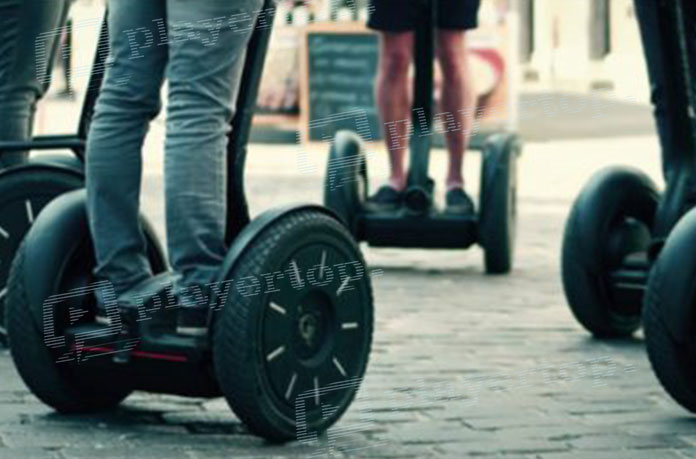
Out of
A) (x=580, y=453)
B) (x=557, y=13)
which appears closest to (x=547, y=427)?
(x=580, y=453)

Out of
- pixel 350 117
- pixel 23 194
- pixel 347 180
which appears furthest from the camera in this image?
pixel 350 117

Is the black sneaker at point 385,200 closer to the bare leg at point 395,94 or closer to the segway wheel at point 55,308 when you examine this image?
the bare leg at point 395,94

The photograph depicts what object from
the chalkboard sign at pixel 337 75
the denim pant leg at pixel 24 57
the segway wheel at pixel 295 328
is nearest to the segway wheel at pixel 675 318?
the segway wheel at pixel 295 328

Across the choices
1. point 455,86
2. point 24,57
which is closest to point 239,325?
point 24,57

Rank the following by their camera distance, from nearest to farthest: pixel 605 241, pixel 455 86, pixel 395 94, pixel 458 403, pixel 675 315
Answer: pixel 675 315 → pixel 458 403 → pixel 605 241 → pixel 455 86 → pixel 395 94

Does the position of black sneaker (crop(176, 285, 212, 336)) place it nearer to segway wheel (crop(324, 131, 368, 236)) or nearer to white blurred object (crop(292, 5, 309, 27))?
segway wheel (crop(324, 131, 368, 236))

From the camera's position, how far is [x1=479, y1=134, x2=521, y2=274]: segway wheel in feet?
21.2

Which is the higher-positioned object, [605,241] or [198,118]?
[198,118]

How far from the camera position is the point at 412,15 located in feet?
21.5

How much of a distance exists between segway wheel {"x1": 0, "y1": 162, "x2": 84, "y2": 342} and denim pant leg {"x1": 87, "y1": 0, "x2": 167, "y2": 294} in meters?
0.92

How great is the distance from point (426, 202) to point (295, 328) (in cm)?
305

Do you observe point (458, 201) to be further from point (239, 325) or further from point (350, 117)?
point (350, 117)

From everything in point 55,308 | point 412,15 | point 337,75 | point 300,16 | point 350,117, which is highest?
point 412,15

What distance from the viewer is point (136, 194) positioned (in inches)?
143
